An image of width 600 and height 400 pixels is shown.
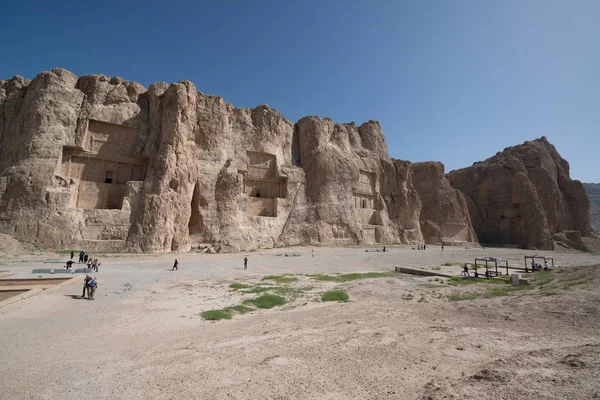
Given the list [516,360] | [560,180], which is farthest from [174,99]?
[560,180]

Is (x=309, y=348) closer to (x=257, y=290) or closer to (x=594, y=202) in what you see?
(x=257, y=290)

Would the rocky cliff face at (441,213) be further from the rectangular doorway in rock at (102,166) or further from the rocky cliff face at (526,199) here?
the rectangular doorway in rock at (102,166)

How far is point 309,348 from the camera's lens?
256 inches

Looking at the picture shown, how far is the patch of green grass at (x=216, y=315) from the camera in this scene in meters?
9.19

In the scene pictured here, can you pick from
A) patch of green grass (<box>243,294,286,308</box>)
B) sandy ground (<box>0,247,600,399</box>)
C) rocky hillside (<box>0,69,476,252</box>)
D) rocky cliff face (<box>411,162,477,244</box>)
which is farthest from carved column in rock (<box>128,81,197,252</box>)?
rocky cliff face (<box>411,162,477,244</box>)

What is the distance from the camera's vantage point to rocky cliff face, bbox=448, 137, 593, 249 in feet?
198

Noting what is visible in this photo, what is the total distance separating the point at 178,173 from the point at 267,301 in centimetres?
2533

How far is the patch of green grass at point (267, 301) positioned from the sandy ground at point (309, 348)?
1.50 feet

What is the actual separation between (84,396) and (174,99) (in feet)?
111

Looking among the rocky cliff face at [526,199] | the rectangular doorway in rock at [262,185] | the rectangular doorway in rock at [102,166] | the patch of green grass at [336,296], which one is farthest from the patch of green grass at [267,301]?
the rocky cliff face at [526,199]

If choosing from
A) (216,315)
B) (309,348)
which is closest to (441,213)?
(216,315)

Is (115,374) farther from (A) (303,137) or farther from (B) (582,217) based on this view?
(B) (582,217)

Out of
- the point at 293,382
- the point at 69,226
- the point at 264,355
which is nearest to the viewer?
the point at 293,382

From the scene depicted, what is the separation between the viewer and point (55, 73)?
104 ft
